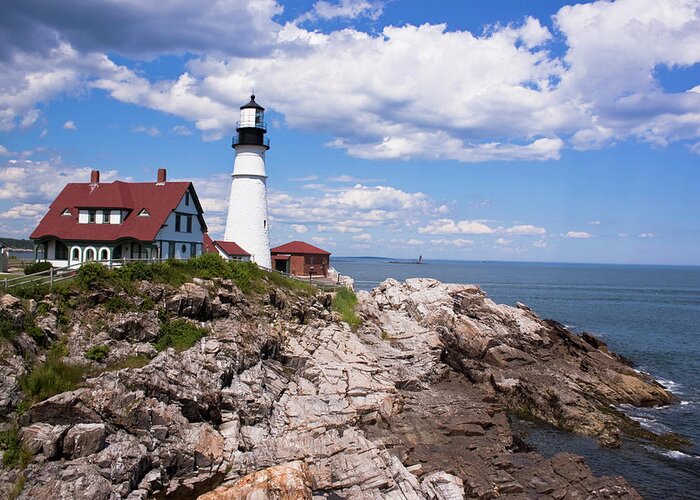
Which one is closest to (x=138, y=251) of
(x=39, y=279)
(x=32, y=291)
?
(x=39, y=279)

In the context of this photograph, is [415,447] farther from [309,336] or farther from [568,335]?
[568,335]

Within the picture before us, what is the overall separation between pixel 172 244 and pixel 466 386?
63.9 feet

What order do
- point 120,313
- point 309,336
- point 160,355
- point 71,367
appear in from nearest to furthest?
point 71,367 → point 160,355 → point 120,313 → point 309,336

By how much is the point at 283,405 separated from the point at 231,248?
1874 centimetres

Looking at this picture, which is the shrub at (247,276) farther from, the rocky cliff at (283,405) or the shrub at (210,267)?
the rocky cliff at (283,405)

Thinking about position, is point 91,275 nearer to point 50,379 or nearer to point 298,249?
point 50,379

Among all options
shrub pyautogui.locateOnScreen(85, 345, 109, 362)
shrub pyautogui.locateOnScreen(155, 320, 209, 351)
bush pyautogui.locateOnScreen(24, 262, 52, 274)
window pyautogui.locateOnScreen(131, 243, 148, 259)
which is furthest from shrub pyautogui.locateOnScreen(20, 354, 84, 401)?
window pyautogui.locateOnScreen(131, 243, 148, 259)

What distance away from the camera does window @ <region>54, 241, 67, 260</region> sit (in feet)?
111

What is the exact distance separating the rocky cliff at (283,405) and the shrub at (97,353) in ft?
0.24

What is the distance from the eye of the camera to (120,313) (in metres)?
23.6

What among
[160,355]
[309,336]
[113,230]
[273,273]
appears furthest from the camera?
[273,273]

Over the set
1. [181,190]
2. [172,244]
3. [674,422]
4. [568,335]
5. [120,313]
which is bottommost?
[674,422]

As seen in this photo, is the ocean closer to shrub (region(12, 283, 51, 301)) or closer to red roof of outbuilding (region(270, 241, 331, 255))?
shrub (region(12, 283, 51, 301))

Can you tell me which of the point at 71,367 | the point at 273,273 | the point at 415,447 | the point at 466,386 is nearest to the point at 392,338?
the point at 466,386
